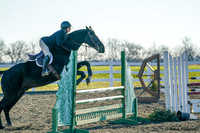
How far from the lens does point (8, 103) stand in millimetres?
5660

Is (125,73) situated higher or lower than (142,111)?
higher

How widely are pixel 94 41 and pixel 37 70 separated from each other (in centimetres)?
142

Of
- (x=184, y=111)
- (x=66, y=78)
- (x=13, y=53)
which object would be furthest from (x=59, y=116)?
(x=13, y=53)

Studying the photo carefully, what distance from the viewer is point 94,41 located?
225 inches

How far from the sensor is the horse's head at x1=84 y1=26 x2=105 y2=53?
570 centimetres

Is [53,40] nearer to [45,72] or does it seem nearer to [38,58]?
[38,58]

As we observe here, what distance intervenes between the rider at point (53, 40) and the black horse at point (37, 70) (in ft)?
0.48

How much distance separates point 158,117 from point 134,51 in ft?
152

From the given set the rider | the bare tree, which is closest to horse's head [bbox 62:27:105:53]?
the rider

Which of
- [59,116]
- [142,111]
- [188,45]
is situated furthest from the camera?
[188,45]

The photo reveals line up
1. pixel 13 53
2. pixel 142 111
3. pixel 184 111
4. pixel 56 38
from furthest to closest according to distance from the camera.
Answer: pixel 13 53, pixel 142 111, pixel 184 111, pixel 56 38

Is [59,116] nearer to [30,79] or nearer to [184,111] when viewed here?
[30,79]

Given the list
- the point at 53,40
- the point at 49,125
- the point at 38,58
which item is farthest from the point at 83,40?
the point at 49,125

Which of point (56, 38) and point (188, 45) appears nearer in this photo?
point (56, 38)
